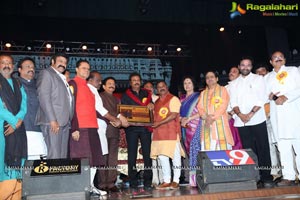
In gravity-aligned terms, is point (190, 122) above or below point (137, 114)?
below

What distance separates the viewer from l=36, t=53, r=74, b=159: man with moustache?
3.35 meters

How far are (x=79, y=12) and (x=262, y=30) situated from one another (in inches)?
246

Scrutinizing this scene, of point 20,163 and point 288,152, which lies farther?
point 288,152

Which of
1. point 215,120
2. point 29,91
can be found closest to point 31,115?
point 29,91

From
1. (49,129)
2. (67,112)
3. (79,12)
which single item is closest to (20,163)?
(49,129)

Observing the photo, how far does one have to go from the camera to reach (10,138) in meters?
3.28

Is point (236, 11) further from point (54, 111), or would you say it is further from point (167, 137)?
point (54, 111)

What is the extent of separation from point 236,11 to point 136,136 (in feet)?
18.1

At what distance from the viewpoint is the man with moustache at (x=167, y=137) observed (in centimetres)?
423

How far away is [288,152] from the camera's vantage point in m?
4.01

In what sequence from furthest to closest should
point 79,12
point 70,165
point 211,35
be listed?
point 211,35
point 79,12
point 70,165

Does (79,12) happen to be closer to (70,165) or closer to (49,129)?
(49,129)

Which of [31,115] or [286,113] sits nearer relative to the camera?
[31,115]

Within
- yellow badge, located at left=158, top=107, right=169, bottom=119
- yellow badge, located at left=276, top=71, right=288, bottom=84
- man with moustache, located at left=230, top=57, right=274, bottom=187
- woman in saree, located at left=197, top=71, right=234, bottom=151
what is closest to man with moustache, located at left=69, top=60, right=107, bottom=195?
yellow badge, located at left=158, top=107, right=169, bottom=119
